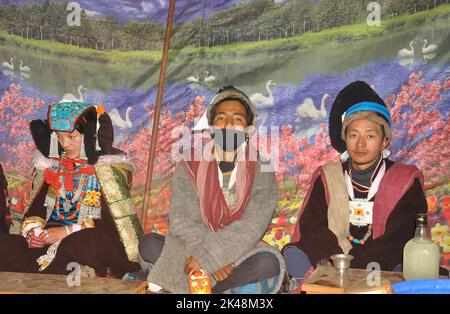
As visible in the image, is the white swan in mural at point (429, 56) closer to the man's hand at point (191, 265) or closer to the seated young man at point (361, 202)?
the seated young man at point (361, 202)

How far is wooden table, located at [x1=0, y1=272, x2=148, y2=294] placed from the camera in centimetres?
290

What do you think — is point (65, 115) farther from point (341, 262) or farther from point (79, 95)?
point (341, 262)

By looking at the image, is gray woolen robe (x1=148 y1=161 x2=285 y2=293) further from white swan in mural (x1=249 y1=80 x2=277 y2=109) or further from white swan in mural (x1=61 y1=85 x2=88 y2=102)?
white swan in mural (x1=61 y1=85 x2=88 y2=102)

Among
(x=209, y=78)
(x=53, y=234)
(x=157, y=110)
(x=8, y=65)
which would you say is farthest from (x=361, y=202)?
(x=8, y=65)

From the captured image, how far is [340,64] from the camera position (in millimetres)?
4398

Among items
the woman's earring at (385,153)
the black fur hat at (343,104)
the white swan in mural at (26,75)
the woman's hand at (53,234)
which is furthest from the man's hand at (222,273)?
the white swan in mural at (26,75)

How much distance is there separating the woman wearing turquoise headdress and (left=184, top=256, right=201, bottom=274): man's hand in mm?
509

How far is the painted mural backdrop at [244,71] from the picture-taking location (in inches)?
167

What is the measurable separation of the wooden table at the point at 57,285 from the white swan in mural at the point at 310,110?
193cm

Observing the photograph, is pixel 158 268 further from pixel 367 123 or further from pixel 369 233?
pixel 367 123

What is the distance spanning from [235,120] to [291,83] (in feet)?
2.08

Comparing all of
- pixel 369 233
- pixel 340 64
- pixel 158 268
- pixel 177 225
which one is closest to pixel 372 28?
pixel 340 64

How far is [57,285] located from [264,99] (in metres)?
2.18

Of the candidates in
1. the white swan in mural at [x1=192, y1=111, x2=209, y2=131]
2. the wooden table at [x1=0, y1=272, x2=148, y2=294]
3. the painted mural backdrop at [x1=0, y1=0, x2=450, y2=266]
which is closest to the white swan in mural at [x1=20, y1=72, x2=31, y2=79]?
the painted mural backdrop at [x1=0, y1=0, x2=450, y2=266]
